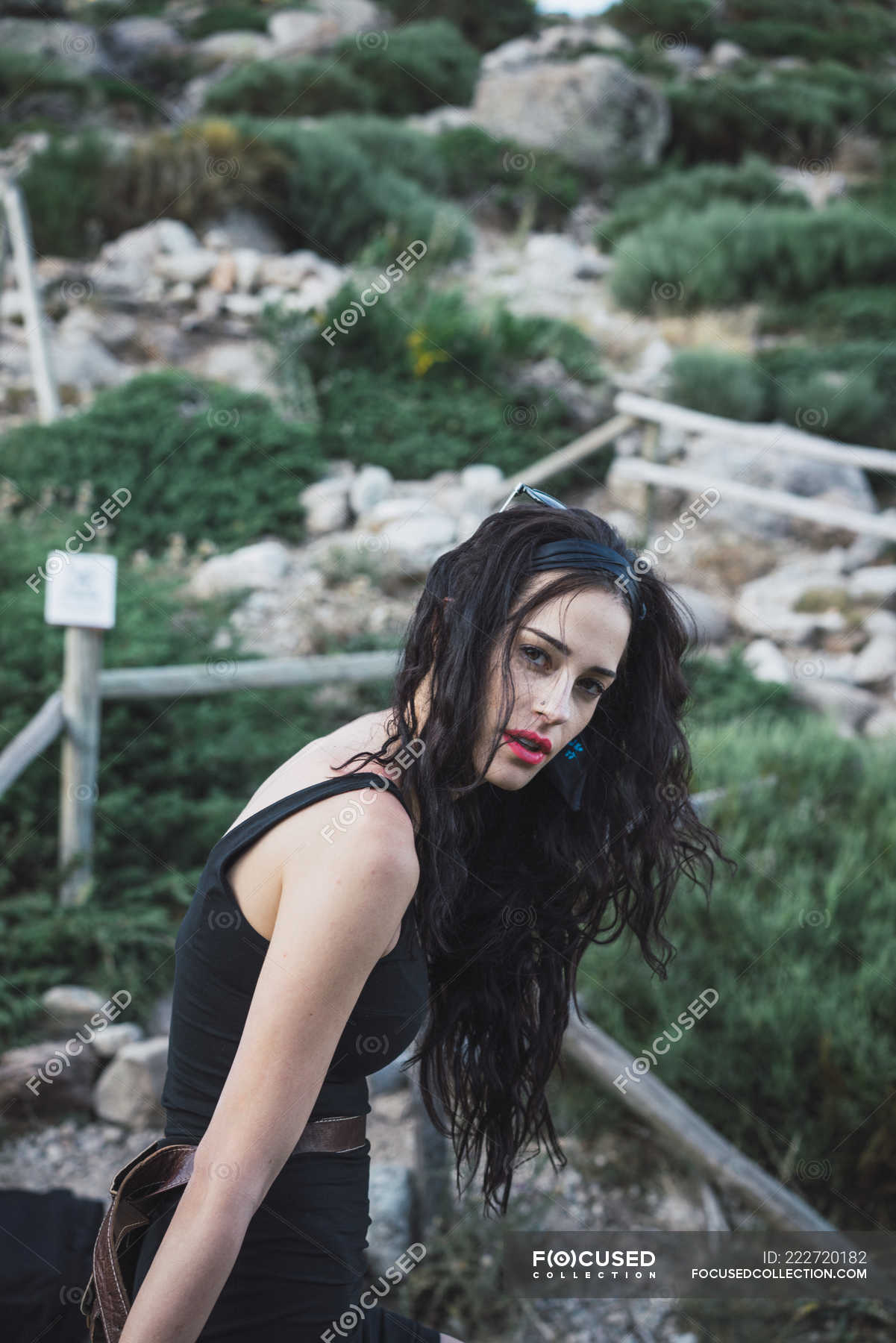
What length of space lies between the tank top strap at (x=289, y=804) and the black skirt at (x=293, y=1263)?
378 millimetres

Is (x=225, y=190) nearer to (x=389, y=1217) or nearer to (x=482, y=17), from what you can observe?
(x=389, y=1217)

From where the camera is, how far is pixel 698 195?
14625mm

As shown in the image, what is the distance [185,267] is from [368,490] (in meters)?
4.22

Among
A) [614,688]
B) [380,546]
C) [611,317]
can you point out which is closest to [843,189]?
[611,317]

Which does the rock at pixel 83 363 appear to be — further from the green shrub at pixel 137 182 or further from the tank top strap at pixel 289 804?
the tank top strap at pixel 289 804

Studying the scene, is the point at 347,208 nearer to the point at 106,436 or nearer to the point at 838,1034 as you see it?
the point at 106,436

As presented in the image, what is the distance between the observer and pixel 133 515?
6.93 metres

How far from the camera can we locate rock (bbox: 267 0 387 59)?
1828cm

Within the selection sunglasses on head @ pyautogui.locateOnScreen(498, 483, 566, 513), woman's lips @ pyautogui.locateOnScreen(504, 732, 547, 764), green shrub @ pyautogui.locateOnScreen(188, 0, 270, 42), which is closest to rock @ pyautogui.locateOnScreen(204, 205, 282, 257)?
green shrub @ pyautogui.locateOnScreen(188, 0, 270, 42)

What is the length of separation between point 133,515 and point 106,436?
0.77 meters

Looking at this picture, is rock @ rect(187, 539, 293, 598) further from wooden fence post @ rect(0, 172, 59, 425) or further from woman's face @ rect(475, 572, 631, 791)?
woman's face @ rect(475, 572, 631, 791)

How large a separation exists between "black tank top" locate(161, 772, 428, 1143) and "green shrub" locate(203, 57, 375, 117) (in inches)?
617

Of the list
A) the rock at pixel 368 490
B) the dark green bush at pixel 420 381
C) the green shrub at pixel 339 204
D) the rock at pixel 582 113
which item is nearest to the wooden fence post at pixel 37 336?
the dark green bush at pixel 420 381

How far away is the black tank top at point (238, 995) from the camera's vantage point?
130cm
